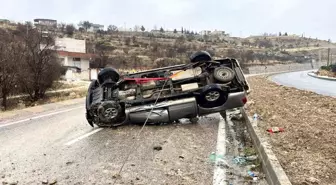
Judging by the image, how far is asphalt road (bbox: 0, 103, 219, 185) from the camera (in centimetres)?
518

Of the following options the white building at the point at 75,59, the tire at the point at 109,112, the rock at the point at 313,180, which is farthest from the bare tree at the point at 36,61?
the rock at the point at 313,180

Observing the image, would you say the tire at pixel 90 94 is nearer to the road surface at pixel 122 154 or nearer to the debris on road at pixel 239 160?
the road surface at pixel 122 154

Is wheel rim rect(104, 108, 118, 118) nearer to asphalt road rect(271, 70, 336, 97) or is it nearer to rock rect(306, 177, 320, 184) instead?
rock rect(306, 177, 320, 184)

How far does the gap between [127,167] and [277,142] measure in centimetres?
291

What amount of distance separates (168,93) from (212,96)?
3.69 feet

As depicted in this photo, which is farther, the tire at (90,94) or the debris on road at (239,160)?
the tire at (90,94)

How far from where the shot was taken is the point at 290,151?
6.17 meters

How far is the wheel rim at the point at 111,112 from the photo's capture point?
8.70m

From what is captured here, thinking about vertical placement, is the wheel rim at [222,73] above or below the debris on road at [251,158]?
above

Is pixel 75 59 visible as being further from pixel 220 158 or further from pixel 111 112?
pixel 220 158

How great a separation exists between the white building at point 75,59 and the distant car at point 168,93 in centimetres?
3429

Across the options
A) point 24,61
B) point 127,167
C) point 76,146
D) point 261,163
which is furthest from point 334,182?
point 24,61

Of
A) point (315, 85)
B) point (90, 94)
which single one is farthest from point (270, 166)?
point (315, 85)

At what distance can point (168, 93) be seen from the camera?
937 centimetres
